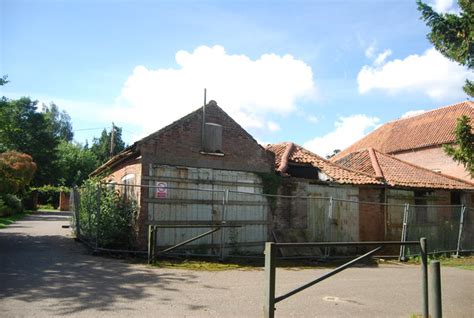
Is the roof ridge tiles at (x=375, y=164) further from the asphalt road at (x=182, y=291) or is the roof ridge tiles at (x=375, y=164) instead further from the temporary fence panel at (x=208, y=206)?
the asphalt road at (x=182, y=291)

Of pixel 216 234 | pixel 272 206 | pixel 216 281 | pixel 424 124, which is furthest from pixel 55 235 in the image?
pixel 424 124

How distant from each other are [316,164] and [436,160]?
1604cm

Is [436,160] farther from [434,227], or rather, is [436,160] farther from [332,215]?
[332,215]

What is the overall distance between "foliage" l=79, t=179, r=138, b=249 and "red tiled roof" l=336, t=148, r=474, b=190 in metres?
10.8

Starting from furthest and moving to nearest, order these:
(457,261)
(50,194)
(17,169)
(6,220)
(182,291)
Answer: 1. (50,194)
2. (17,169)
3. (6,220)
4. (457,261)
5. (182,291)

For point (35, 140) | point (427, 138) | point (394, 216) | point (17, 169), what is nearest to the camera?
point (394, 216)

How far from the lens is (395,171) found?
19.8 metres

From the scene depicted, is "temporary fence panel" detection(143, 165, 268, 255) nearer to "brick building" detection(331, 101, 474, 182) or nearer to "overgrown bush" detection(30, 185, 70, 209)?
"brick building" detection(331, 101, 474, 182)

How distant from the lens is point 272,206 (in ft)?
48.5

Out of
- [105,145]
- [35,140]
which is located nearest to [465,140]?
[35,140]

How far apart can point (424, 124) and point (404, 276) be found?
24.0m

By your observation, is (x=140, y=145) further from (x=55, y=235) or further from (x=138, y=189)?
(x=55, y=235)

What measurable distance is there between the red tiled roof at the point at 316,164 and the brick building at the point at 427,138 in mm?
11890

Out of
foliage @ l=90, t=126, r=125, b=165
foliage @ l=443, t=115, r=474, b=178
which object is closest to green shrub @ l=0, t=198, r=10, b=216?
foliage @ l=443, t=115, r=474, b=178
